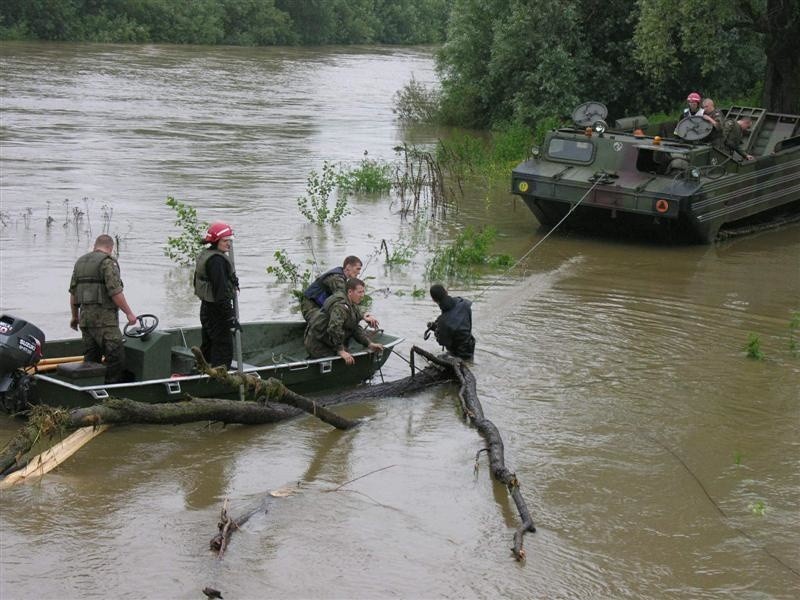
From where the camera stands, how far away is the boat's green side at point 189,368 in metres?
9.32

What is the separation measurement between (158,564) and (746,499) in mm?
4257

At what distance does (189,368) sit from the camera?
10594 millimetres

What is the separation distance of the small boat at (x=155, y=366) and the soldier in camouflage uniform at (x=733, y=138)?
843 cm

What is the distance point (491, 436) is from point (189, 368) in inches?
108

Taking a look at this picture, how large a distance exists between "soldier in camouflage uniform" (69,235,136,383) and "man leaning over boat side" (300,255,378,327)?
5.79 ft

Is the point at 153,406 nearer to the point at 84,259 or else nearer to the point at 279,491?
the point at 279,491

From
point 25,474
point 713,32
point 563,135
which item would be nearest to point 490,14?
point 713,32

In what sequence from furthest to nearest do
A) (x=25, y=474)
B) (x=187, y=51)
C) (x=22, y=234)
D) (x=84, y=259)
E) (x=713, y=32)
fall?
(x=187, y=51), (x=713, y=32), (x=22, y=234), (x=84, y=259), (x=25, y=474)

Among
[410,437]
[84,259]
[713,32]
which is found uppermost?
[713,32]

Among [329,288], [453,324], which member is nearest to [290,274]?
[453,324]

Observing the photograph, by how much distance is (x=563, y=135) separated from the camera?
17938 millimetres

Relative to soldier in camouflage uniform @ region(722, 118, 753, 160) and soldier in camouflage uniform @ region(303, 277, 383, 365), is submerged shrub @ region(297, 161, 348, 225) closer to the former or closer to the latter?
soldier in camouflage uniform @ region(722, 118, 753, 160)

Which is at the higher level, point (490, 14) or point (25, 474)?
point (490, 14)

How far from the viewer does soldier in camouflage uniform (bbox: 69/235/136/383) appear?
9.87 metres
